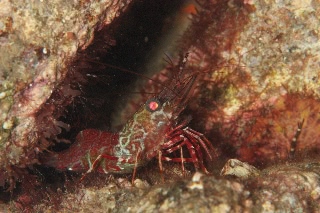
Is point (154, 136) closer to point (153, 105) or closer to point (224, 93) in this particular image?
point (153, 105)

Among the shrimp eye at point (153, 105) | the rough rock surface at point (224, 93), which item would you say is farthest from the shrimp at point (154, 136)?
the rough rock surface at point (224, 93)

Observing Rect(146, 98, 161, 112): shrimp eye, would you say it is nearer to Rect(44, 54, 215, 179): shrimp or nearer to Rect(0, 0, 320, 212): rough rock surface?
Rect(44, 54, 215, 179): shrimp

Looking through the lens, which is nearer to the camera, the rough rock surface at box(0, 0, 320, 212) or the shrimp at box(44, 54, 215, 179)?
the rough rock surface at box(0, 0, 320, 212)

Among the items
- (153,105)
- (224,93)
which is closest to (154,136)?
(153,105)

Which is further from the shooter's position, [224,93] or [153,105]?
[224,93]

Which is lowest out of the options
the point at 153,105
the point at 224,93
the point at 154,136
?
the point at 154,136

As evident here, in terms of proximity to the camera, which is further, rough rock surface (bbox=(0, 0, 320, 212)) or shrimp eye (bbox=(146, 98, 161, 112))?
shrimp eye (bbox=(146, 98, 161, 112))

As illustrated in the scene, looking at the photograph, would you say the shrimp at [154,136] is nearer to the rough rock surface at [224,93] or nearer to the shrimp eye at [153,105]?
the shrimp eye at [153,105]

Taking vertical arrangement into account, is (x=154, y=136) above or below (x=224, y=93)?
below

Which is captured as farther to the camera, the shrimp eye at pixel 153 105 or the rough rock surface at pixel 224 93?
the shrimp eye at pixel 153 105

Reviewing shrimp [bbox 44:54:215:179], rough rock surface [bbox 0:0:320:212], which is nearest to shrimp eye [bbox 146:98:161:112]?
shrimp [bbox 44:54:215:179]
